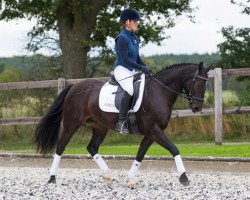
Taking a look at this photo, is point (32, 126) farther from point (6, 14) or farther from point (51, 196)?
point (51, 196)

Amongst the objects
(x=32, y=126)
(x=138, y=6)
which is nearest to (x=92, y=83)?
(x=32, y=126)

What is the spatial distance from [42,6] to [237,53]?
23.3 ft

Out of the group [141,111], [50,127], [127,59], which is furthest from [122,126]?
[50,127]

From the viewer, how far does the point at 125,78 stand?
999 centimetres

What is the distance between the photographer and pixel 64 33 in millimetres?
22094

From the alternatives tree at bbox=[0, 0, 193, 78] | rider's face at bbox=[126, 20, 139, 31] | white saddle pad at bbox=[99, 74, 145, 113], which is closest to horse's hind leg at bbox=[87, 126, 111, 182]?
white saddle pad at bbox=[99, 74, 145, 113]

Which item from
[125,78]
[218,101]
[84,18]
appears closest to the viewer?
[125,78]

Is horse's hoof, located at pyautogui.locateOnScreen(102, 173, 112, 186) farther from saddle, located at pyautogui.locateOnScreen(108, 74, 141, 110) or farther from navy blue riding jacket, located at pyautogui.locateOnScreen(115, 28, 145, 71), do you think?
navy blue riding jacket, located at pyautogui.locateOnScreen(115, 28, 145, 71)

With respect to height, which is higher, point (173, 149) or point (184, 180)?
point (173, 149)

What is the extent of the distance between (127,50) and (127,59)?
143 millimetres

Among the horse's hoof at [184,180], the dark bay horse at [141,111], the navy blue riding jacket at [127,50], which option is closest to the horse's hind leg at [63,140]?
the dark bay horse at [141,111]

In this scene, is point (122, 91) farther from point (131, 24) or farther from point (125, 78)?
point (131, 24)

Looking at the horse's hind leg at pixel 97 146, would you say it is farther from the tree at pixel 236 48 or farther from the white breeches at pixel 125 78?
the tree at pixel 236 48

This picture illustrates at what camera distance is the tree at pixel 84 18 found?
21.4 meters
